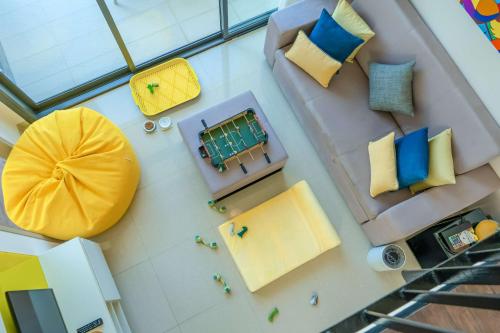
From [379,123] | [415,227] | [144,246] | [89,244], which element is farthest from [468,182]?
[89,244]

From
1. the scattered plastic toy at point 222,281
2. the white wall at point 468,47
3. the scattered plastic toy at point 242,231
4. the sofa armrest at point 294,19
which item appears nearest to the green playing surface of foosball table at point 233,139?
the scattered plastic toy at point 242,231

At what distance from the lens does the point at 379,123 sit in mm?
2947

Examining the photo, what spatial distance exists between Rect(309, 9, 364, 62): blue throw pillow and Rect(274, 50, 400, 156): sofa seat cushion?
0.22 meters

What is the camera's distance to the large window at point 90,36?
11.0 feet

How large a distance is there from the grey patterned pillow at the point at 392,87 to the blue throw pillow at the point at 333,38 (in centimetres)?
23

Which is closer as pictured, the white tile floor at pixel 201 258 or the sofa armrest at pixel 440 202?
the sofa armrest at pixel 440 202

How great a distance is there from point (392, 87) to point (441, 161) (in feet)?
2.11

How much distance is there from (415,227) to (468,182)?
479 mm

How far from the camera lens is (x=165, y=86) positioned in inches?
135

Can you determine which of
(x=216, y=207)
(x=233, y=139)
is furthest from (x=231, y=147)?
(x=216, y=207)

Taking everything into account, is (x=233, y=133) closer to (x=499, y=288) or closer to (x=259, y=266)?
(x=259, y=266)

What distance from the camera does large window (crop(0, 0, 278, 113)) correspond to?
3.36 meters

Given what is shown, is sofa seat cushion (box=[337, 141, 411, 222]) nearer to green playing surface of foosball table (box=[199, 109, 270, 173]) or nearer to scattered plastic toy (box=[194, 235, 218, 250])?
green playing surface of foosball table (box=[199, 109, 270, 173])

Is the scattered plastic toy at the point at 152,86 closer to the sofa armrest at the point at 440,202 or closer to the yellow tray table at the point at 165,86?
the yellow tray table at the point at 165,86
